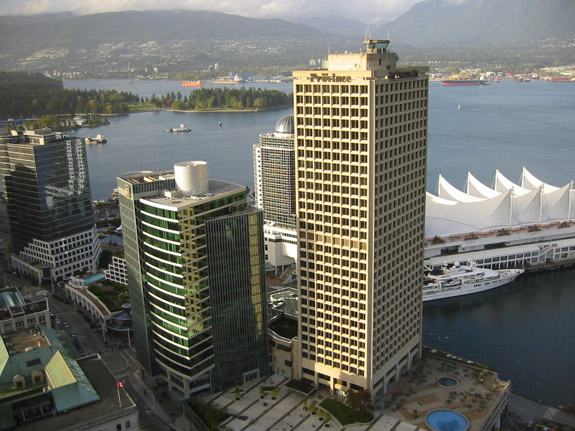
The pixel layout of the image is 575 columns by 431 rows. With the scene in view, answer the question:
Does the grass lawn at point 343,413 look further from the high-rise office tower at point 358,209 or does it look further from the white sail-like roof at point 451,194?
the white sail-like roof at point 451,194

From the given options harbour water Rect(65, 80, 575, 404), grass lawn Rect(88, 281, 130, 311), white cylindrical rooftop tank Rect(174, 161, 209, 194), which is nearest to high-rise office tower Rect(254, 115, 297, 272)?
grass lawn Rect(88, 281, 130, 311)

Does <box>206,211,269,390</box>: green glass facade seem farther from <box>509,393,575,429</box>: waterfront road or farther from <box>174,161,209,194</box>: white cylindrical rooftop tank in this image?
<box>509,393,575,429</box>: waterfront road

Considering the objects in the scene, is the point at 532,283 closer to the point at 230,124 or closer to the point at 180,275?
the point at 180,275

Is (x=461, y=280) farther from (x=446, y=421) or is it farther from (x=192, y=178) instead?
(x=192, y=178)

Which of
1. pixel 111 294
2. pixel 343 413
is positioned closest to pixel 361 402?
pixel 343 413

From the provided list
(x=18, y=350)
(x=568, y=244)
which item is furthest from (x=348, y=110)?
(x=568, y=244)

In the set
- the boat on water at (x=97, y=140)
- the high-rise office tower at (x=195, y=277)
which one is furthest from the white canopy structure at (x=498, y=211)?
the boat on water at (x=97, y=140)
